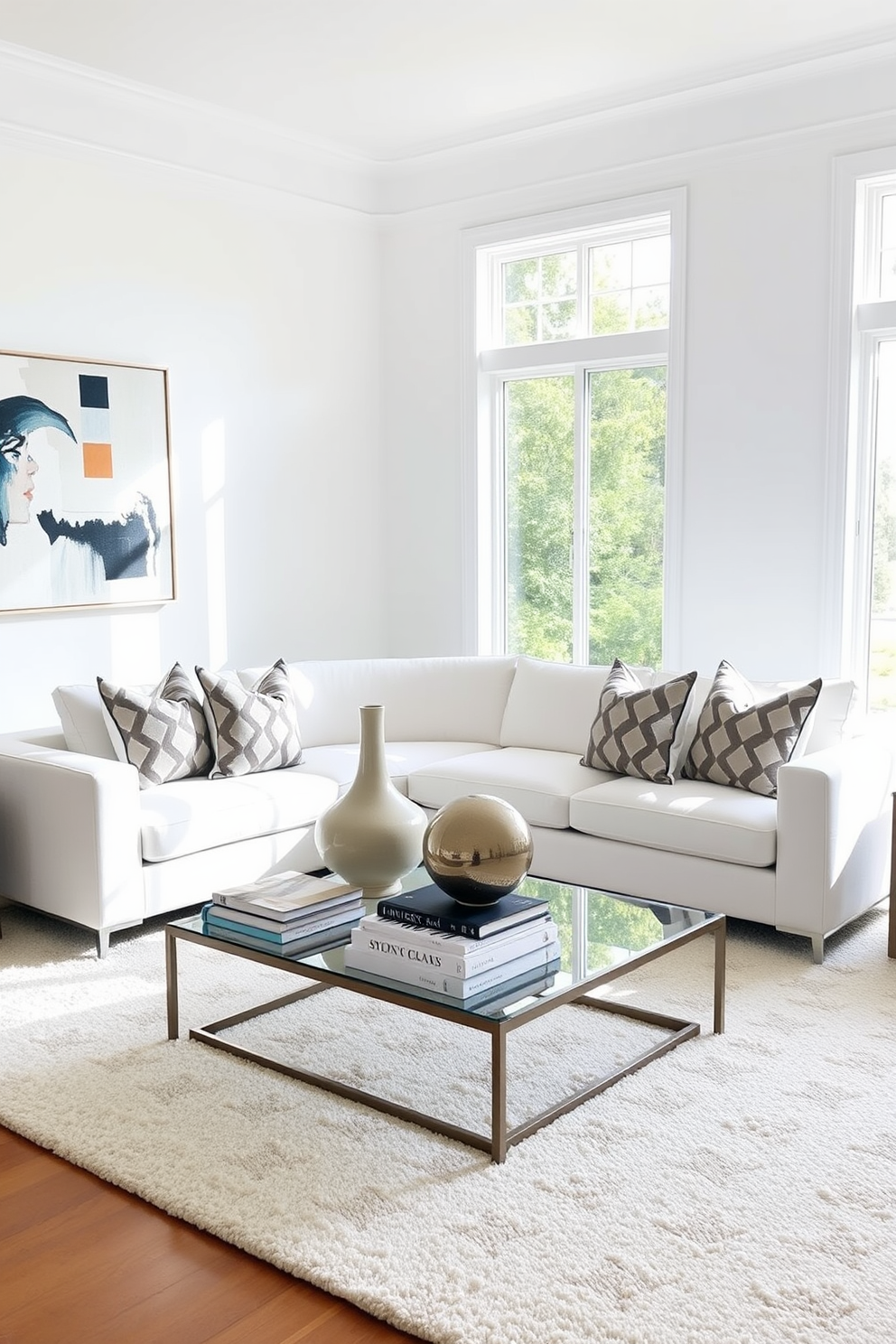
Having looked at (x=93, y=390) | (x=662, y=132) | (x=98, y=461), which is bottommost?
(x=98, y=461)

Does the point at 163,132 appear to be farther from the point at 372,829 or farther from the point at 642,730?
the point at 372,829

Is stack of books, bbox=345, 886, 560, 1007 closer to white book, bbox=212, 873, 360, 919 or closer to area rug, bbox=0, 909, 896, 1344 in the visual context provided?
white book, bbox=212, 873, 360, 919

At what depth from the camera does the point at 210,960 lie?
371 cm

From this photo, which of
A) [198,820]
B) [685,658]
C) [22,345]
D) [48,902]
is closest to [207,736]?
[198,820]

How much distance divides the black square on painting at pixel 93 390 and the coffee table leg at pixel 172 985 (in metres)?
2.64

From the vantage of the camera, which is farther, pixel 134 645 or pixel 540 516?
pixel 540 516

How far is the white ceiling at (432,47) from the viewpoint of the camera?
4234mm

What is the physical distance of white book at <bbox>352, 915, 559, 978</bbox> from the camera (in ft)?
8.34

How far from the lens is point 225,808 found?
13.4 ft

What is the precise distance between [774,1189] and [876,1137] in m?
0.35

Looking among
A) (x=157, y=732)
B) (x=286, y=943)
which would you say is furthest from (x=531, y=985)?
(x=157, y=732)

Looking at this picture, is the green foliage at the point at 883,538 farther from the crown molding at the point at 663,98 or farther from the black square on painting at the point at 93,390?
the black square on painting at the point at 93,390

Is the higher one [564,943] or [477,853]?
[477,853]

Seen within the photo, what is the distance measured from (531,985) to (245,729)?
207 cm
